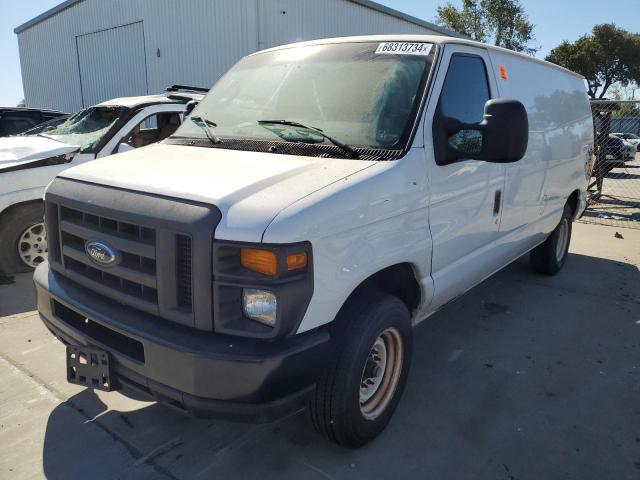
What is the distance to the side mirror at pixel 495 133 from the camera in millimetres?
2744

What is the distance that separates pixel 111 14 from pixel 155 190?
17.5 metres

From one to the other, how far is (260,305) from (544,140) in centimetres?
346

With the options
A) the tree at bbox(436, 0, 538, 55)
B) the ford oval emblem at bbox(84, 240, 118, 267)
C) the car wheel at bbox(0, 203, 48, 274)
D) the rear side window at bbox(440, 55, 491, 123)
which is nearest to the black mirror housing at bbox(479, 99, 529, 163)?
the rear side window at bbox(440, 55, 491, 123)

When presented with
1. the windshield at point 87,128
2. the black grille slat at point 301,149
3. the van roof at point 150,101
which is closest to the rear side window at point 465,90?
the black grille slat at point 301,149

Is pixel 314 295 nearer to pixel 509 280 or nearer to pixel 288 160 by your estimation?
pixel 288 160

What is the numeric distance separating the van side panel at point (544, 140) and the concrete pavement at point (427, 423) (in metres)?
1.09

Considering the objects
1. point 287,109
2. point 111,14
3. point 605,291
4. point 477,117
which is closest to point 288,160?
point 287,109

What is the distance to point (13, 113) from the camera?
29.7 ft

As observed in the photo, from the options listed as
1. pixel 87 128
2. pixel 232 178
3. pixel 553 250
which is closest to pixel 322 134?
pixel 232 178

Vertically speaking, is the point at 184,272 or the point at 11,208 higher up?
the point at 184,272

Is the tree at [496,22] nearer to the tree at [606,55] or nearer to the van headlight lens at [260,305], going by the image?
Answer: the tree at [606,55]

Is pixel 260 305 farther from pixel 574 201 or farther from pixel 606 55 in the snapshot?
pixel 606 55

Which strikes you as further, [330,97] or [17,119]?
[17,119]

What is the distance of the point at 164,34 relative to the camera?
15172 millimetres
